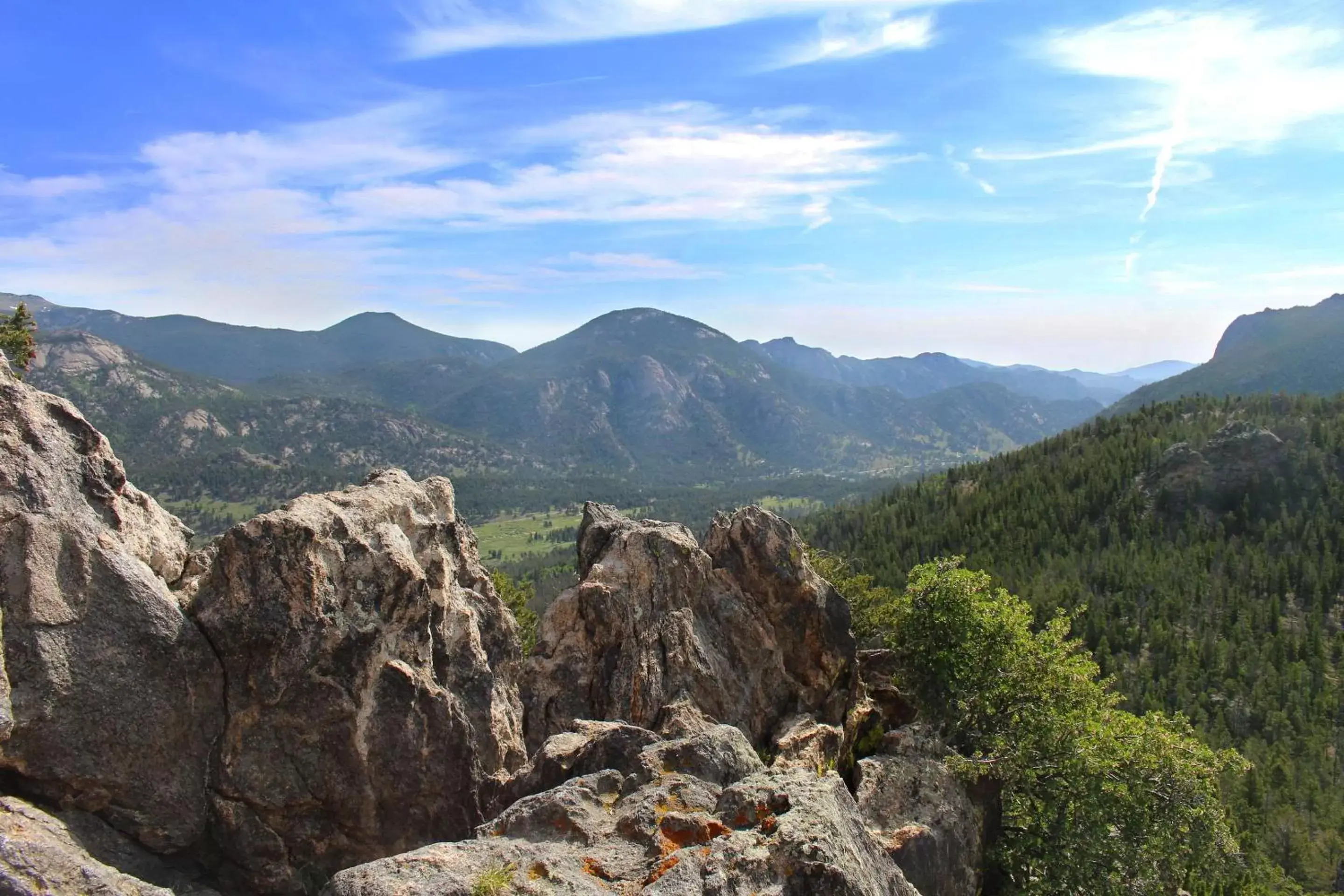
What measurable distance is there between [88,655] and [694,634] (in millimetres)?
19053

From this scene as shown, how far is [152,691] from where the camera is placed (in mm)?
17297

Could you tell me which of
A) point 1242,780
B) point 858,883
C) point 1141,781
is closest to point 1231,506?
point 1242,780

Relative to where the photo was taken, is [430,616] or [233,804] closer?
[233,804]

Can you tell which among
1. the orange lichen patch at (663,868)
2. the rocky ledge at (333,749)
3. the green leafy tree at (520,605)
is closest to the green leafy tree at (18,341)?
the green leafy tree at (520,605)

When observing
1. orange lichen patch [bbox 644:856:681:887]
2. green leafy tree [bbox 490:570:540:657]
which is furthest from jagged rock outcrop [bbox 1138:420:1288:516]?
orange lichen patch [bbox 644:856:681:887]

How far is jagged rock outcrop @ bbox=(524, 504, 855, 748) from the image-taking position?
1097 inches

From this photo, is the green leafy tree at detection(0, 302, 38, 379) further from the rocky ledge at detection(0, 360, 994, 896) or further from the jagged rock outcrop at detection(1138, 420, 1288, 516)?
the jagged rock outcrop at detection(1138, 420, 1288, 516)

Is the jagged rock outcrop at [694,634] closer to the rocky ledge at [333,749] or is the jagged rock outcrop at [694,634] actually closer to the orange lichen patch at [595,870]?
the rocky ledge at [333,749]

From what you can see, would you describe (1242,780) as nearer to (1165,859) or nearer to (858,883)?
(1165,859)

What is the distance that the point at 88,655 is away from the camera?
54.1 ft

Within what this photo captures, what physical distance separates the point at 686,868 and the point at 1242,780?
87015 millimetres

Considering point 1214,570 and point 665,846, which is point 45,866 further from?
point 1214,570

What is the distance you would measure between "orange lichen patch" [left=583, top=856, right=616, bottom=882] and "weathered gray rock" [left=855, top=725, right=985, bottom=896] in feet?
38.3

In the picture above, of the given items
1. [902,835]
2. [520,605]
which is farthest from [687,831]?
[520,605]
